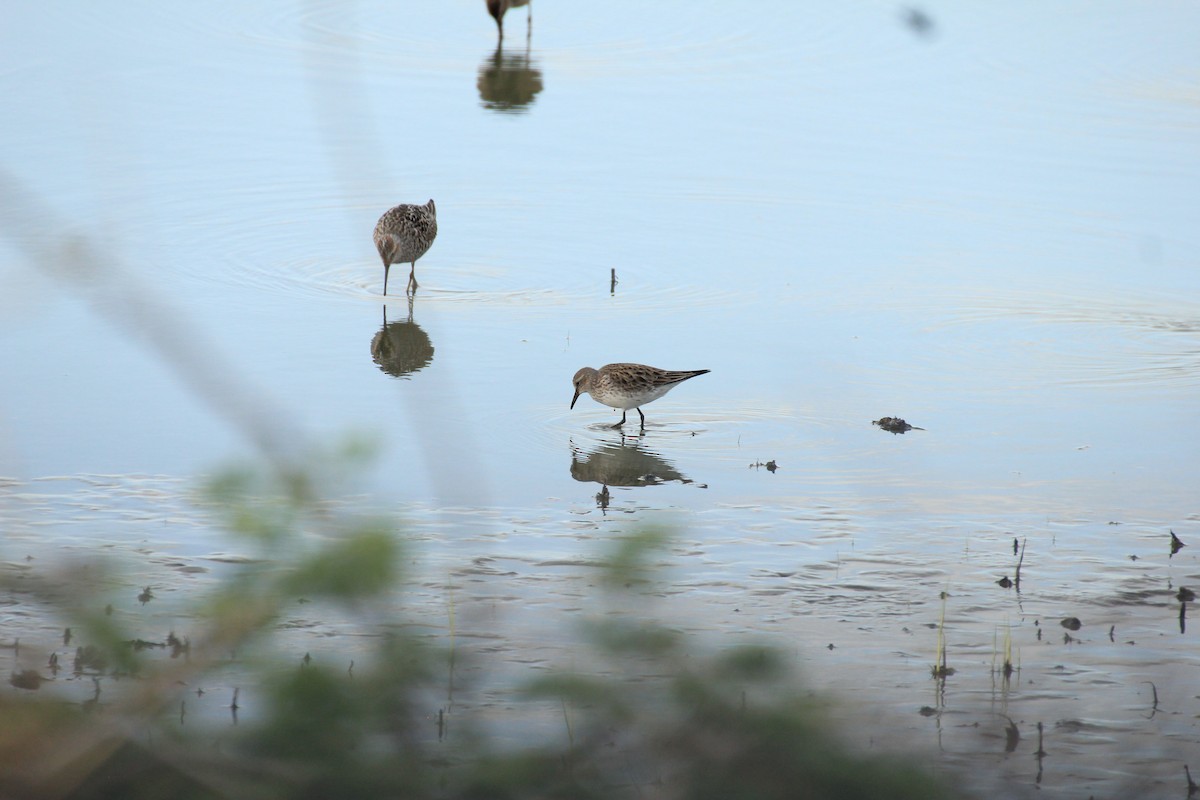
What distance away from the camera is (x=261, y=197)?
15.5 metres

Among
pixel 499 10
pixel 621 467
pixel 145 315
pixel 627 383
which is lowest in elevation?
pixel 621 467

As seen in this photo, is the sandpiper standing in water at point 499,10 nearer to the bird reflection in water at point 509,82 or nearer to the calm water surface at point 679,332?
the calm water surface at point 679,332

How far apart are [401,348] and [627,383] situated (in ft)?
8.21

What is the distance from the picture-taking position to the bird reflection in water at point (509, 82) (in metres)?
20.5

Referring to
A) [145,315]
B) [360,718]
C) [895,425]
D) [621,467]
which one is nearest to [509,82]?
Result: [895,425]

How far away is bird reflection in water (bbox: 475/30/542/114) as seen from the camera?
20500 mm

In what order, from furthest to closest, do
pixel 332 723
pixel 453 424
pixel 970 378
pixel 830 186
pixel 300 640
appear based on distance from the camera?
pixel 830 186, pixel 970 378, pixel 453 424, pixel 300 640, pixel 332 723

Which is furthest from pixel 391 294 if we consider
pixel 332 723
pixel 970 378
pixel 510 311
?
pixel 332 723

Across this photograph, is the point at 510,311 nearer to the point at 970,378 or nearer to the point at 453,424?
the point at 453,424

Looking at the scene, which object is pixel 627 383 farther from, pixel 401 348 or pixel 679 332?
pixel 401 348

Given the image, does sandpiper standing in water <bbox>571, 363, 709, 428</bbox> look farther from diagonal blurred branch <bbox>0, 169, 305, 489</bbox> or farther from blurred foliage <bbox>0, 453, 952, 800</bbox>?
blurred foliage <bbox>0, 453, 952, 800</bbox>

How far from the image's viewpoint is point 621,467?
9.30m

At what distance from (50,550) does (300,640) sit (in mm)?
1584

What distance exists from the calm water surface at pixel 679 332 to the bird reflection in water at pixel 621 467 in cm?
3
